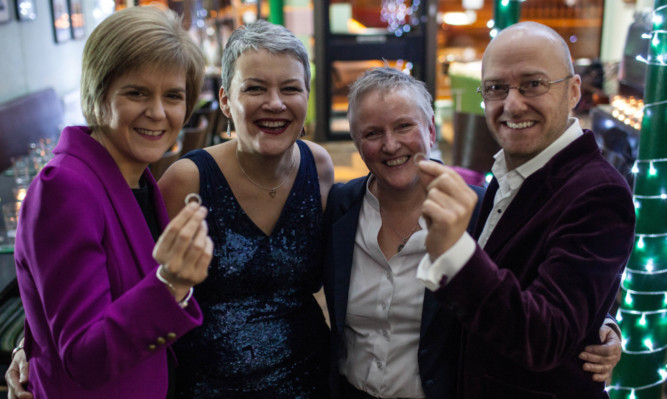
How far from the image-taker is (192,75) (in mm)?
1337

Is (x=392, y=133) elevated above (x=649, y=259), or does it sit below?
above

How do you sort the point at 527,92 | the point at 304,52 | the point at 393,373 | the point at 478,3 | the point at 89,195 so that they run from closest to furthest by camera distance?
the point at 89,195 → the point at 527,92 → the point at 393,373 → the point at 304,52 → the point at 478,3

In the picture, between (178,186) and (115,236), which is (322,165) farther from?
(115,236)

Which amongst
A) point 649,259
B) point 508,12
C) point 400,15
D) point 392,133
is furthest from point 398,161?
point 400,15

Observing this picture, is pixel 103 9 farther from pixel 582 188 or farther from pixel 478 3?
pixel 582 188

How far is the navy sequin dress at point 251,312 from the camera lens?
1630 millimetres

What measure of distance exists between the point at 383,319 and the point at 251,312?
372 mm

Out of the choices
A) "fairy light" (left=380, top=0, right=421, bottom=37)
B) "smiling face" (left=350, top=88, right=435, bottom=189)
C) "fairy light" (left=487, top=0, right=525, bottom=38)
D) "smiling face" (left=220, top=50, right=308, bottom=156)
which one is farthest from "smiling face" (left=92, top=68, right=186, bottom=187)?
"fairy light" (left=380, top=0, right=421, bottom=37)

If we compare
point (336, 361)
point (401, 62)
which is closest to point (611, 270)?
point (336, 361)

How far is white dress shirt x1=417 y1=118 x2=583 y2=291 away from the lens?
3.49 feet

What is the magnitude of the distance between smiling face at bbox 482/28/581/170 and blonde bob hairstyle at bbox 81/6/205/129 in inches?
27.5

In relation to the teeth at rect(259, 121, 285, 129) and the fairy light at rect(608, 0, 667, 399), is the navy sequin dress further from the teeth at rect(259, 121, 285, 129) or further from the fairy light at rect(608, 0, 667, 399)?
the fairy light at rect(608, 0, 667, 399)

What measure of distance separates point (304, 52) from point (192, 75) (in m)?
0.44

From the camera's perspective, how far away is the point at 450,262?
42.0 inches
